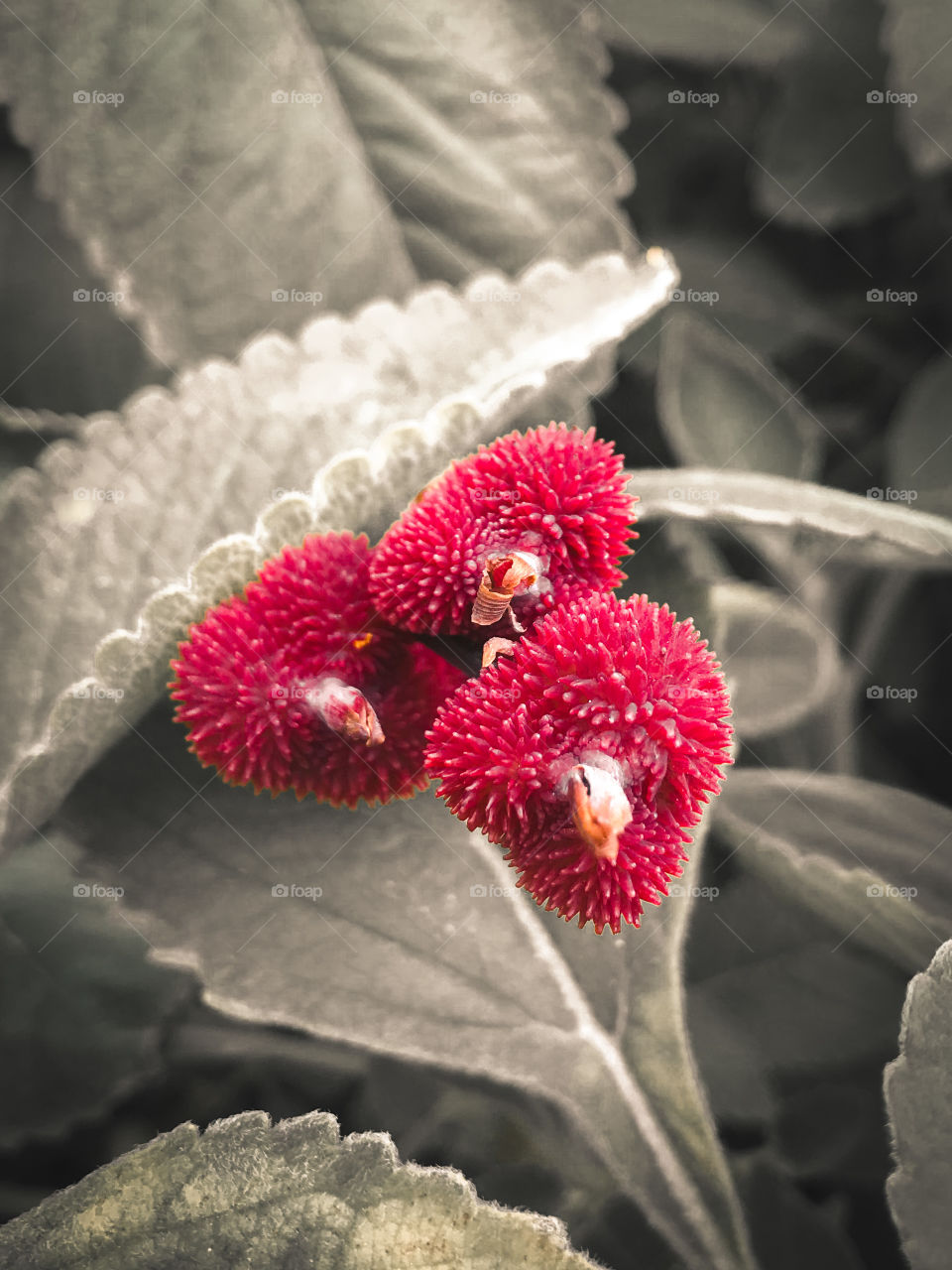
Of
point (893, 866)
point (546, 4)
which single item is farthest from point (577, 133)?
point (893, 866)
